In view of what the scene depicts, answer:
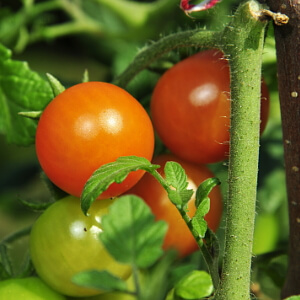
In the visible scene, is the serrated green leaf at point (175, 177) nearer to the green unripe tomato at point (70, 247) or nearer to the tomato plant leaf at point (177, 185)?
the tomato plant leaf at point (177, 185)

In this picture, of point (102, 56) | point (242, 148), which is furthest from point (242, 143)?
point (102, 56)

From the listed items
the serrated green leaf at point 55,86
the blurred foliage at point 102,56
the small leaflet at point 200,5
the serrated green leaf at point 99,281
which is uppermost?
the small leaflet at point 200,5

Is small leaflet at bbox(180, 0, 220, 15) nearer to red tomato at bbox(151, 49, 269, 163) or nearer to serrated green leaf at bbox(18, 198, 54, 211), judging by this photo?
red tomato at bbox(151, 49, 269, 163)

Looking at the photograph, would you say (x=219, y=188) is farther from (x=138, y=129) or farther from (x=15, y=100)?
(x=15, y=100)

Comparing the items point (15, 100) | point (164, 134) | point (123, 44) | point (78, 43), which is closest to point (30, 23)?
point (78, 43)

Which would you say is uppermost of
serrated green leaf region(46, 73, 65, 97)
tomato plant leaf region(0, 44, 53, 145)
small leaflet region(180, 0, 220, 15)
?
small leaflet region(180, 0, 220, 15)

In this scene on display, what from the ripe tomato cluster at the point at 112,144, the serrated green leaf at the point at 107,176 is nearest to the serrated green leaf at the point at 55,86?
the ripe tomato cluster at the point at 112,144

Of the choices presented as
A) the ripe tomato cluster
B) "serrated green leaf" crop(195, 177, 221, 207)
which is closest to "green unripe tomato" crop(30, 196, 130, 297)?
the ripe tomato cluster
